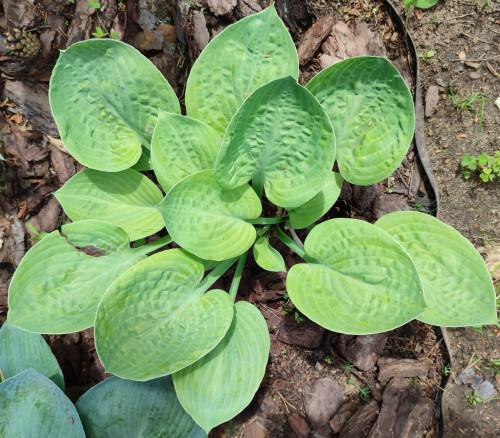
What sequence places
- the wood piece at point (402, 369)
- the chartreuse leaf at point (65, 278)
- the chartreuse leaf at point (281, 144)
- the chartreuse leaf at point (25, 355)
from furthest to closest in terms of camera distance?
the wood piece at point (402, 369) → the chartreuse leaf at point (25, 355) → the chartreuse leaf at point (65, 278) → the chartreuse leaf at point (281, 144)

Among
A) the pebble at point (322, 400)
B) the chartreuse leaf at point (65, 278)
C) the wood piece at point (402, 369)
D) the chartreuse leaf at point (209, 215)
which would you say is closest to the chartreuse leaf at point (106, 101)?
the chartreuse leaf at point (65, 278)

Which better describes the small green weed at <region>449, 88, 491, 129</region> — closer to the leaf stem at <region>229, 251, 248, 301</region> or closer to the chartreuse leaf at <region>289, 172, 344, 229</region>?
the chartreuse leaf at <region>289, 172, 344, 229</region>

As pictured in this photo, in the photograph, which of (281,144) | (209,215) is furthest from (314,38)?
(209,215)

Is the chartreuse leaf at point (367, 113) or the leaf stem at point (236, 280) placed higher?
the chartreuse leaf at point (367, 113)

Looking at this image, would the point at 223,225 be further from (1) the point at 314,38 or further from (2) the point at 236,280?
(1) the point at 314,38

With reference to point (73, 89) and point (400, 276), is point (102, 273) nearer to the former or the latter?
point (73, 89)

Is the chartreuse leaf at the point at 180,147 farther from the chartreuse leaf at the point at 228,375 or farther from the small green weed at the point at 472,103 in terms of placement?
the small green weed at the point at 472,103

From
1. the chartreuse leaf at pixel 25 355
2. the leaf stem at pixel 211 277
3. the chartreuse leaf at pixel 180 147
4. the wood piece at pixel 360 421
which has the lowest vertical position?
the wood piece at pixel 360 421
